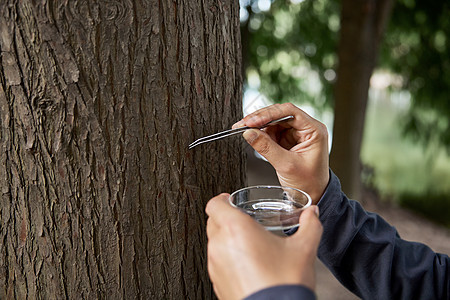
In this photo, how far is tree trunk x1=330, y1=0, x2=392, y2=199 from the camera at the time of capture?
15.0 ft

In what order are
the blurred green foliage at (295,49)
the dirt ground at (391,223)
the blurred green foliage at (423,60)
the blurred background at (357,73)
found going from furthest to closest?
the blurred green foliage at (295,49), the blurred green foliage at (423,60), the blurred background at (357,73), the dirt ground at (391,223)

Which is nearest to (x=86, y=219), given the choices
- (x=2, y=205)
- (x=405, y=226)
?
(x=2, y=205)

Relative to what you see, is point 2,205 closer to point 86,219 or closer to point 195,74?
point 86,219

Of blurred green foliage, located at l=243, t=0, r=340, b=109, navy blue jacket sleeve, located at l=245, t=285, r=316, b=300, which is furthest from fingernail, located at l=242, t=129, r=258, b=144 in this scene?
blurred green foliage, located at l=243, t=0, r=340, b=109

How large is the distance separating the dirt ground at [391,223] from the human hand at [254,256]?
3.22 metres

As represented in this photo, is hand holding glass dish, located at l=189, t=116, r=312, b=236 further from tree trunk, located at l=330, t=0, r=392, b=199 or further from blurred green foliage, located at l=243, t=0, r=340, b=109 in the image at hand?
blurred green foliage, located at l=243, t=0, r=340, b=109

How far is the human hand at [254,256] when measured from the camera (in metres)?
0.88

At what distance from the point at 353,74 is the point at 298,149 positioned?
11.7ft

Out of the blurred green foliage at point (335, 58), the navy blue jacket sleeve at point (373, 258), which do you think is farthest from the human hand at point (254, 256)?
the blurred green foliage at point (335, 58)

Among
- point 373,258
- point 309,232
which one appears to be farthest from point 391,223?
point 309,232

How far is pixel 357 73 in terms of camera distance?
4680 millimetres

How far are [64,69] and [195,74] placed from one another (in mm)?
418

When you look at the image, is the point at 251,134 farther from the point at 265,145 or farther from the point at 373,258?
the point at 373,258

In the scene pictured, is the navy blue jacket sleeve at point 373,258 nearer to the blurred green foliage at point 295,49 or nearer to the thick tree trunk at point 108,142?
the thick tree trunk at point 108,142
